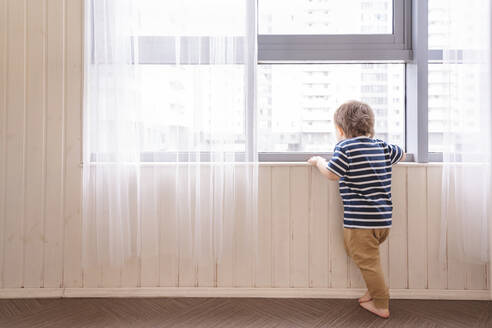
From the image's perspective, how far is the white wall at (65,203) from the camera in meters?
1.76

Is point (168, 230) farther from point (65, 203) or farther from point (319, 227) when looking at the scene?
point (319, 227)

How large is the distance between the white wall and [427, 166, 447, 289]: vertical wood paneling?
0.7 inches

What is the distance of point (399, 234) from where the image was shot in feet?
5.75

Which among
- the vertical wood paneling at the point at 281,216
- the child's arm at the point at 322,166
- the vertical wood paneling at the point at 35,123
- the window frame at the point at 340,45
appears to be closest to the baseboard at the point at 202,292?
the vertical wood paneling at the point at 281,216

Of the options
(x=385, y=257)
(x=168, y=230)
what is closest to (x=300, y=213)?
(x=385, y=257)

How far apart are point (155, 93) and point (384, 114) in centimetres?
137

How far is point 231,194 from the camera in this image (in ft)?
5.47

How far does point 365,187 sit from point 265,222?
0.58 meters

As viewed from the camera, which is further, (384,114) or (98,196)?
(384,114)

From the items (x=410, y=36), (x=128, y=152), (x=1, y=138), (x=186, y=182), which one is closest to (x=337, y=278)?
(x=186, y=182)

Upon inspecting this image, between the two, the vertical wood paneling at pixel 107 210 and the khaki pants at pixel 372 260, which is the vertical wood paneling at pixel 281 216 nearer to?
the khaki pants at pixel 372 260

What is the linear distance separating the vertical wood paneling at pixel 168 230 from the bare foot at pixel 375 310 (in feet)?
3.44

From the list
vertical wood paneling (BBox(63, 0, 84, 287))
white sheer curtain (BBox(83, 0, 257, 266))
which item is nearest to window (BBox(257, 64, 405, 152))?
white sheer curtain (BBox(83, 0, 257, 266))

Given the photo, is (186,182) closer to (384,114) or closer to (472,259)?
(384,114)
